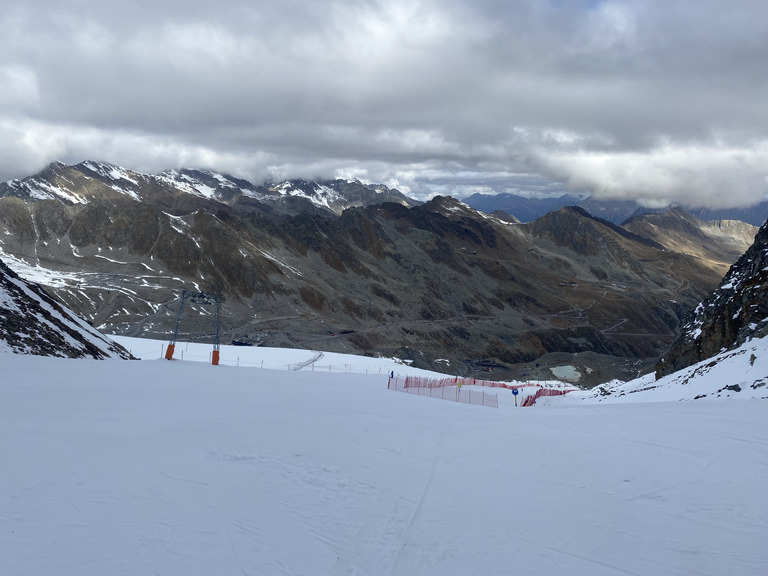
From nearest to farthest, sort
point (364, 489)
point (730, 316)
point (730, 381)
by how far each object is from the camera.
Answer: point (364, 489) < point (730, 381) < point (730, 316)

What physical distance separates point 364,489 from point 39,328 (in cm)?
2537

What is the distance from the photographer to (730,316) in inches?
1559

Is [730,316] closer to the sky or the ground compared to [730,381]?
closer to the sky

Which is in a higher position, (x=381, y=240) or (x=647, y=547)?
(x=381, y=240)

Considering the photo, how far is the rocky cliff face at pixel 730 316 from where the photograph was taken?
35.0 metres

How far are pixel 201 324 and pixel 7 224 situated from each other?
75.5m

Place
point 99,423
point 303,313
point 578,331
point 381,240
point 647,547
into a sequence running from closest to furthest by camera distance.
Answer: point 647,547, point 99,423, point 303,313, point 578,331, point 381,240

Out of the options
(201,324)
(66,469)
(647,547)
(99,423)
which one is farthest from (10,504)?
(201,324)

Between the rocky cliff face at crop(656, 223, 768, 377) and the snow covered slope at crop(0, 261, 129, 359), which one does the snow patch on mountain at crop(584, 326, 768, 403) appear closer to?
the rocky cliff face at crop(656, 223, 768, 377)

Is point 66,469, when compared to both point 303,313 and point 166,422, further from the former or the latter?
point 303,313

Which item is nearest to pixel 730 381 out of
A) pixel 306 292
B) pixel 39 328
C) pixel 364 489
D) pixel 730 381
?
pixel 730 381

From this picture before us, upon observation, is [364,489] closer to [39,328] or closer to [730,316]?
[39,328]

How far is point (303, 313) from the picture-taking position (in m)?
132

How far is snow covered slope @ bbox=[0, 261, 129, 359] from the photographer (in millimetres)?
26125
